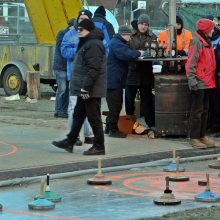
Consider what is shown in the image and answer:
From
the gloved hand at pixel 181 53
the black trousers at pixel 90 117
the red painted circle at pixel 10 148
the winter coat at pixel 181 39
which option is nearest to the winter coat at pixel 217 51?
the gloved hand at pixel 181 53

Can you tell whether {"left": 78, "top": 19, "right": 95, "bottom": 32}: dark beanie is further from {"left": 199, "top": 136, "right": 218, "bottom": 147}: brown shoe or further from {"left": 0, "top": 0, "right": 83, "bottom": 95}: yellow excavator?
{"left": 0, "top": 0, "right": 83, "bottom": 95}: yellow excavator

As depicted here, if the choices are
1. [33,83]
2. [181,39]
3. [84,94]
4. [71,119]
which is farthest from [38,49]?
[84,94]

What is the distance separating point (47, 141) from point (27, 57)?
Result: 8237 millimetres

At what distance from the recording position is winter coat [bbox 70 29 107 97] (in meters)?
10.4

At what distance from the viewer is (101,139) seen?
34.8 feet

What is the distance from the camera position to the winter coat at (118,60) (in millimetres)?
12172

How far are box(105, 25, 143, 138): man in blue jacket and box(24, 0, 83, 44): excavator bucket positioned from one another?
7.92 metres

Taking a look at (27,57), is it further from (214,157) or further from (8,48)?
(214,157)

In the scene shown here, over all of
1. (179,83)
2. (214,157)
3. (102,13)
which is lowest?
(214,157)

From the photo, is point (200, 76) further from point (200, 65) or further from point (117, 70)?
point (117, 70)

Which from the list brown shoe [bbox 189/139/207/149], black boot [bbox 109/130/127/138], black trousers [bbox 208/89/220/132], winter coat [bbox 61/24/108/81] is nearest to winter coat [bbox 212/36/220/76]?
black trousers [bbox 208/89/220/132]

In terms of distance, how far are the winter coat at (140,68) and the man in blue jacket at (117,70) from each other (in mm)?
351

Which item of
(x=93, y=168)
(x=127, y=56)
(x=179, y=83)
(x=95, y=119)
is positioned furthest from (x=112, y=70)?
(x=93, y=168)

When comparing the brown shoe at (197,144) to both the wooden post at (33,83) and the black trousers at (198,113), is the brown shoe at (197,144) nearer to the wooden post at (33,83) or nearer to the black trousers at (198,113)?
the black trousers at (198,113)
